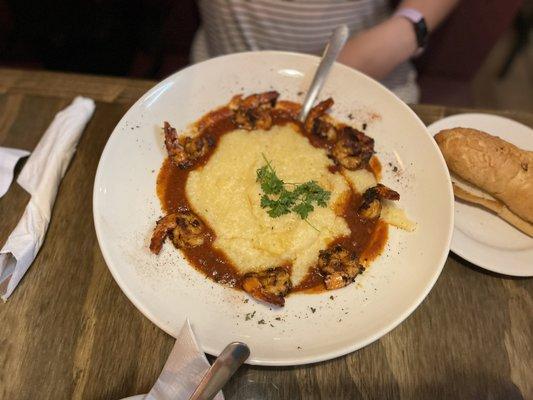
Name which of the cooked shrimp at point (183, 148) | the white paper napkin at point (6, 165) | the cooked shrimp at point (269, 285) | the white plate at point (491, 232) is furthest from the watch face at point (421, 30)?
the white paper napkin at point (6, 165)

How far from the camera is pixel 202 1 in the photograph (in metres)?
2.45

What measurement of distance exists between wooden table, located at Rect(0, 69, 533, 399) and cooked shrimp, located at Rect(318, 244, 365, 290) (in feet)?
0.92

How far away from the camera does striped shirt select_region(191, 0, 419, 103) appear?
225 centimetres

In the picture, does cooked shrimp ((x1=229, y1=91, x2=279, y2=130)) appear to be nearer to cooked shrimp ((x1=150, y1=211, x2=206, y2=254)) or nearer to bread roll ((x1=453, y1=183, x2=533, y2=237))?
cooked shrimp ((x1=150, y1=211, x2=206, y2=254))

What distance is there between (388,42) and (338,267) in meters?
1.35

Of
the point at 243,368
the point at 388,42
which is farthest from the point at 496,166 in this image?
the point at 243,368

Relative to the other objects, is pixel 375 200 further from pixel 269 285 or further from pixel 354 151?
pixel 269 285

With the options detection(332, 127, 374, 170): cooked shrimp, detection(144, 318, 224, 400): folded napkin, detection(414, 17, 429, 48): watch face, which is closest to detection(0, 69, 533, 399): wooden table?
detection(144, 318, 224, 400): folded napkin

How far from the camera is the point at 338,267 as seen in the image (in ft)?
4.95

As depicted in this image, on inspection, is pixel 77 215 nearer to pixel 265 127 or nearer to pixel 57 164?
pixel 57 164

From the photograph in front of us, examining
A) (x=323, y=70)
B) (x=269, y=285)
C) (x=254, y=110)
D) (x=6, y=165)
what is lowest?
(x=6, y=165)

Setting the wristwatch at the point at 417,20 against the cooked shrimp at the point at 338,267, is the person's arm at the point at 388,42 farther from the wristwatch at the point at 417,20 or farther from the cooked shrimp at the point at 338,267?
the cooked shrimp at the point at 338,267

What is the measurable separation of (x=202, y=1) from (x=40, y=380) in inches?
82.5

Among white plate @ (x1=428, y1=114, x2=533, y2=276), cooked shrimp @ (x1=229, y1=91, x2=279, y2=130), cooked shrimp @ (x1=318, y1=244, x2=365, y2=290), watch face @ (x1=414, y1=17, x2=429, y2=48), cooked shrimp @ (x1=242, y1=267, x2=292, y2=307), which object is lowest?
cooked shrimp @ (x1=242, y1=267, x2=292, y2=307)
